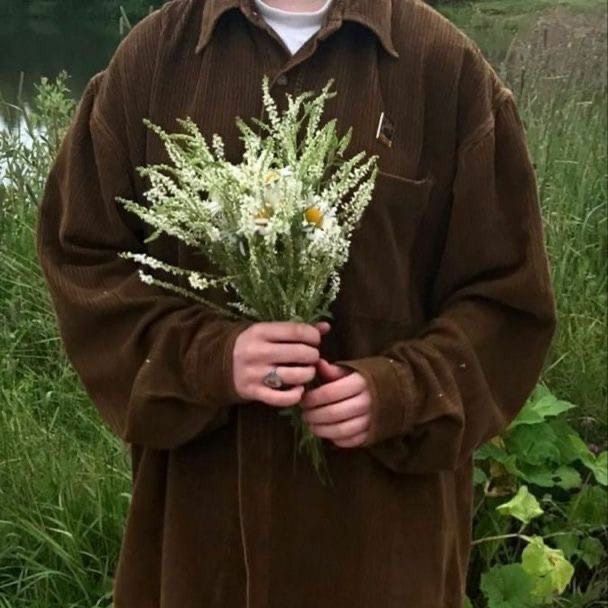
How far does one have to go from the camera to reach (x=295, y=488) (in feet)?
5.93

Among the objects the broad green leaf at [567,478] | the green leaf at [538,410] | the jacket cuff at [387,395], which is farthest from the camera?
the broad green leaf at [567,478]

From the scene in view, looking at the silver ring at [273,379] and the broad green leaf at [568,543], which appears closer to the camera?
the silver ring at [273,379]

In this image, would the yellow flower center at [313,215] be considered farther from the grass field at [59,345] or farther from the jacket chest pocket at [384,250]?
the grass field at [59,345]

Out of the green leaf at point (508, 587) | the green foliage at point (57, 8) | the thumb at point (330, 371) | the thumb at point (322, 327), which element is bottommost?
the green leaf at point (508, 587)

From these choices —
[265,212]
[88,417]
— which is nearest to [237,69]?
[265,212]

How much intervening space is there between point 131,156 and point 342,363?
45 centimetres

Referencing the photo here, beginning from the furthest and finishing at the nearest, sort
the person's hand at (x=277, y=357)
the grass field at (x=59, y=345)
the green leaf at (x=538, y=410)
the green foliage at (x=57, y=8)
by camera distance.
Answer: the green foliage at (x=57, y=8) < the green leaf at (x=538, y=410) < the grass field at (x=59, y=345) < the person's hand at (x=277, y=357)

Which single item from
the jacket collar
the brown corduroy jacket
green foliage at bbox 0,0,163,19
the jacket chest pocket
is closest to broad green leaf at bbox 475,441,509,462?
the brown corduroy jacket

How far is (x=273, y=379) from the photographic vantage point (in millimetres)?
1567

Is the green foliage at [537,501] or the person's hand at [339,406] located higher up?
the person's hand at [339,406]

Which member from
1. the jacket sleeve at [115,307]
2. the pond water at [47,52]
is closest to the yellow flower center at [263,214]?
the jacket sleeve at [115,307]

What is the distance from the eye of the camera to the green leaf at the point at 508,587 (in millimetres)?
2855

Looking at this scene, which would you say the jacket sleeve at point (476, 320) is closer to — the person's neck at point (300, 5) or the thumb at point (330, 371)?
the thumb at point (330, 371)

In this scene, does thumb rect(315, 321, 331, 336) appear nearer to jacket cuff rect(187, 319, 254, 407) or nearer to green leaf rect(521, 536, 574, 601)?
jacket cuff rect(187, 319, 254, 407)
